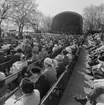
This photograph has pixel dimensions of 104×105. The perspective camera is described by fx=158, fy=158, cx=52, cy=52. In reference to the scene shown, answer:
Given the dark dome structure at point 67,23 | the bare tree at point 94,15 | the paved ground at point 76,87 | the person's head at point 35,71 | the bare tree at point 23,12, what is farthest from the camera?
the bare tree at point 94,15

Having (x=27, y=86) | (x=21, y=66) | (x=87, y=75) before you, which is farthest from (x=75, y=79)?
(x=27, y=86)

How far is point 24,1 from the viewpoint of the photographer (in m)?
46.1

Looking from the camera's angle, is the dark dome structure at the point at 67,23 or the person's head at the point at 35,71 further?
the dark dome structure at the point at 67,23

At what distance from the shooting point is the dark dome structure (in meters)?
55.2

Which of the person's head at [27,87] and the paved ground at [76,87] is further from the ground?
the person's head at [27,87]

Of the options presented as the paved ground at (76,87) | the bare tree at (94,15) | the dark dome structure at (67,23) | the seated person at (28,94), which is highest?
the bare tree at (94,15)

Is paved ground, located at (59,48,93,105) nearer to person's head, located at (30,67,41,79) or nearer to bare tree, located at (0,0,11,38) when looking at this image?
person's head, located at (30,67,41,79)

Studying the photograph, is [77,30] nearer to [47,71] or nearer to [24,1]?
[24,1]

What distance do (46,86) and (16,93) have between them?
88 centimetres

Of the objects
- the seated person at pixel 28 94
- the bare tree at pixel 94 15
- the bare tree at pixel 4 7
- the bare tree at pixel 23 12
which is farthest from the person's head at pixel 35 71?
the bare tree at pixel 94 15

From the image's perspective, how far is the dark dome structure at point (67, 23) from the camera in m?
55.2

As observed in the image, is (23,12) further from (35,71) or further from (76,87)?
(35,71)

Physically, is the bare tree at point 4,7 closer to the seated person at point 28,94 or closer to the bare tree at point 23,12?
the bare tree at point 23,12

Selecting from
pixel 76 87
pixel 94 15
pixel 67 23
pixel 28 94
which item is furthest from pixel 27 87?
pixel 94 15
